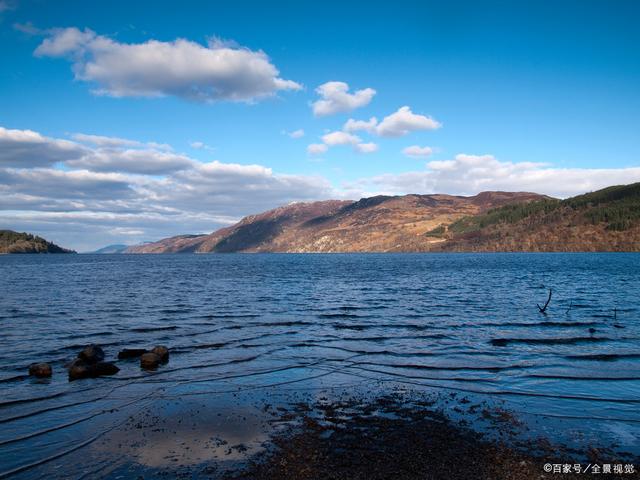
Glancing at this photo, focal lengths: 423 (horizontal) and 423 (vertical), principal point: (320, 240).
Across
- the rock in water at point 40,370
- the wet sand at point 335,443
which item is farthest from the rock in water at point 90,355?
the wet sand at point 335,443

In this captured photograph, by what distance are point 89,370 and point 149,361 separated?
3.01 meters

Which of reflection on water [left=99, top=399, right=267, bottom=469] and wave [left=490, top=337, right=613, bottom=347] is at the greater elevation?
reflection on water [left=99, top=399, right=267, bottom=469]

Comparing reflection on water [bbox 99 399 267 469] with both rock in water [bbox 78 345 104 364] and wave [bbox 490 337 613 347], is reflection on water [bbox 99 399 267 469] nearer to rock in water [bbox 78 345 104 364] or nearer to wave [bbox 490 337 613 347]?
rock in water [bbox 78 345 104 364]

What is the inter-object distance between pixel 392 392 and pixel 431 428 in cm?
442

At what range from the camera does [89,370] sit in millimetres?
22016

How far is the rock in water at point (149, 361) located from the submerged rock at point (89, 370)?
1322 millimetres

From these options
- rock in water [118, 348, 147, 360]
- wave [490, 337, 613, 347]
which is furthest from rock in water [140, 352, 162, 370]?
wave [490, 337, 613, 347]

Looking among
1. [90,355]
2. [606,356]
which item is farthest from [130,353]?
[606,356]

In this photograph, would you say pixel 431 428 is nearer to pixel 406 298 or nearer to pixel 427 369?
pixel 427 369

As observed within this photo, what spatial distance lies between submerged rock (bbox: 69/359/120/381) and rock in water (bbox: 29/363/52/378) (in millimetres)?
1109

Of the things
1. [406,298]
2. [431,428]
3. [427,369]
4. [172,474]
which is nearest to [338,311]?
[406,298]

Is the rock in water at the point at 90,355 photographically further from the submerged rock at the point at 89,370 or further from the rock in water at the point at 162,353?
the rock in water at the point at 162,353

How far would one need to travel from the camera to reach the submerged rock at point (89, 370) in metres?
21.6

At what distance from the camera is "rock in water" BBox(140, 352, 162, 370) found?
23.7 m
